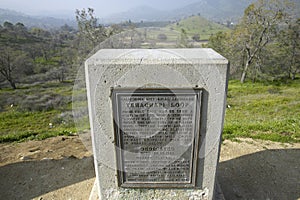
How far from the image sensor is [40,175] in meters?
4.11

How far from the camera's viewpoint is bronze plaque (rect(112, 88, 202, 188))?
2469 millimetres

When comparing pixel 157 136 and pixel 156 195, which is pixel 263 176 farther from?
pixel 157 136

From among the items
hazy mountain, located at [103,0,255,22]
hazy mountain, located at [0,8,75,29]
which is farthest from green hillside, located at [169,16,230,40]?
hazy mountain, located at [0,8,75,29]

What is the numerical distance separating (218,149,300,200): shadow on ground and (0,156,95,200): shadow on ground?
266cm

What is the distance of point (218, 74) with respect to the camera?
2365 mm

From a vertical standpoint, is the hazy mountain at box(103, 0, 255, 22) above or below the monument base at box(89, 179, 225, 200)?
above

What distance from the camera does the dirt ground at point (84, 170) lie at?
145 inches

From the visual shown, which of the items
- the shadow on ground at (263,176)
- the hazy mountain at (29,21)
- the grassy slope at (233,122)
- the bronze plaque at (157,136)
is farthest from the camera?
the hazy mountain at (29,21)

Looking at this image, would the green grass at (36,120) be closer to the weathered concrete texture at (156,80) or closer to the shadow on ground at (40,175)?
the shadow on ground at (40,175)

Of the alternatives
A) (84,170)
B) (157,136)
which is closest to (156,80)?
(157,136)

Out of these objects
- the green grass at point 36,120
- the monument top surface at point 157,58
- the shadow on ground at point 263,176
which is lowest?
the green grass at point 36,120

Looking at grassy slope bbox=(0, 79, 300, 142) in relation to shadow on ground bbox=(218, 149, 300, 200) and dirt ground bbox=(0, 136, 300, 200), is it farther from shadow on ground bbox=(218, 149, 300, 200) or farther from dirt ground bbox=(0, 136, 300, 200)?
shadow on ground bbox=(218, 149, 300, 200)

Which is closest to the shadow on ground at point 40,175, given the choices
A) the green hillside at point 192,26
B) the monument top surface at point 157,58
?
the monument top surface at point 157,58

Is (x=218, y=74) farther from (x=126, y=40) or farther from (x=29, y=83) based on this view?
(x=29, y=83)
